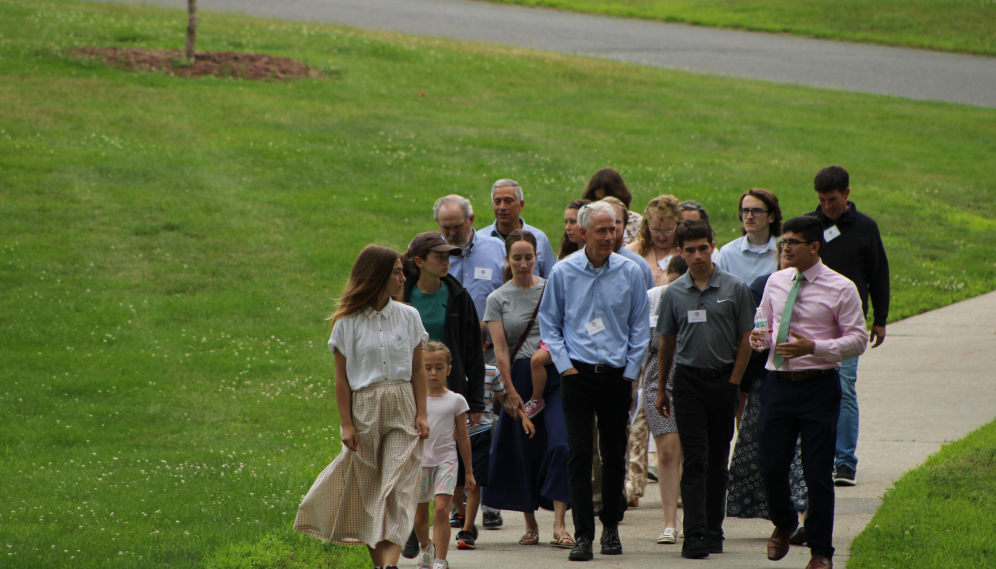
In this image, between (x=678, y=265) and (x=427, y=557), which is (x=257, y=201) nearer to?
(x=678, y=265)

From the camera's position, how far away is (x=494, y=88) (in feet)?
82.1

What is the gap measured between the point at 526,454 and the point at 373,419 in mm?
1695

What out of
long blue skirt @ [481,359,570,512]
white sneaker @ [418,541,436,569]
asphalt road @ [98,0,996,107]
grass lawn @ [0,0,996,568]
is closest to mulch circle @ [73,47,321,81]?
grass lawn @ [0,0,996,568]

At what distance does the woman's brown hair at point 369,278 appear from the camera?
562cm

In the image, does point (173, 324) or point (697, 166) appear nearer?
point (173, 324)

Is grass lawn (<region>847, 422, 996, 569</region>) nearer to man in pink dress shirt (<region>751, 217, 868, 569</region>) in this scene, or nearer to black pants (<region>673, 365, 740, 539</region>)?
man in pink dress shirt (<region>751, 217, 868, 569</region>)

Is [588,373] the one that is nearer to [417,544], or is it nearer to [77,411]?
[417,544]

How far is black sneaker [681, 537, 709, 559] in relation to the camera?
20.5 feet

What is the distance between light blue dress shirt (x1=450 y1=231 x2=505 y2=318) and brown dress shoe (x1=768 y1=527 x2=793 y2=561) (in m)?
2.74

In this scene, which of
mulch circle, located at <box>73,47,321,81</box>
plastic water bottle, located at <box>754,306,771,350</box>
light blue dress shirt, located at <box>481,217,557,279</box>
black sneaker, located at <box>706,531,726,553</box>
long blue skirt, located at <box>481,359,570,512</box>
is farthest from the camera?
mulch circle, located at <box>73,47,321,81</box>

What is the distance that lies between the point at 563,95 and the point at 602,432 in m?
19.1

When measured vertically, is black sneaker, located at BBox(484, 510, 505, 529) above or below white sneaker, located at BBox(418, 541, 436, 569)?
below

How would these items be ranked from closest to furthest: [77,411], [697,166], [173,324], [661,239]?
[661,239] < [77,411] < [173,324] < [697,166]

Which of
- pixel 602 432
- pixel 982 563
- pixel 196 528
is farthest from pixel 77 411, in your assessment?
pixel 982 563
